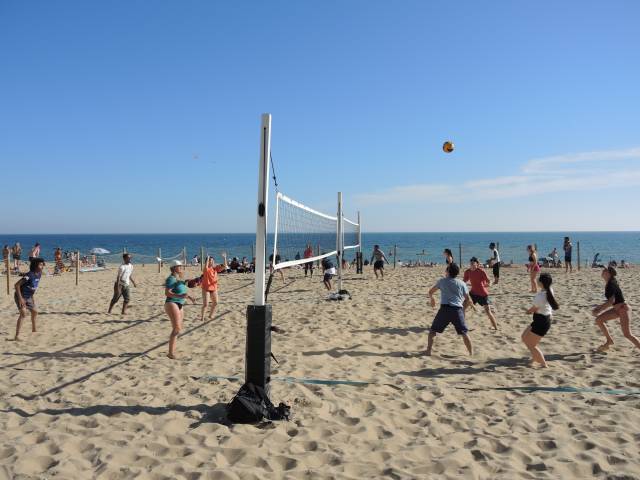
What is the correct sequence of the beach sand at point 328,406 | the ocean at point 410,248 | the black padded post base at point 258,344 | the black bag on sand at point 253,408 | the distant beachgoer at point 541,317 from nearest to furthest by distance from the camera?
the beach sand at point 328,406
the black bag on sand at point 253,408
the black padded post base at point 258,344
the distant beachgoer at point 541,317
the ocean at point 410,248

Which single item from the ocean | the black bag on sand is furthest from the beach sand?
the ocean

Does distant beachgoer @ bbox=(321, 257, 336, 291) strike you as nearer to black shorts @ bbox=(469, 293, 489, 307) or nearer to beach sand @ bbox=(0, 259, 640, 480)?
beach sand @ bbox=(0, 259, 640, 480)

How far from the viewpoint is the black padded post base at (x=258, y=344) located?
405 cm

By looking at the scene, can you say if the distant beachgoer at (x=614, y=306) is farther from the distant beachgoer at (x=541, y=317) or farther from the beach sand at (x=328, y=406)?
the distant beachgoer at (x=541, y=317)

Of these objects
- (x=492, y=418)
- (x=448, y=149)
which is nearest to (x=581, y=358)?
(x=492, y=418)

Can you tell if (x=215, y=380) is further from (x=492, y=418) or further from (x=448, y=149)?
(x=448, y=149)

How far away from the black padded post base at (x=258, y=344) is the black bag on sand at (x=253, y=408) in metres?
0.08

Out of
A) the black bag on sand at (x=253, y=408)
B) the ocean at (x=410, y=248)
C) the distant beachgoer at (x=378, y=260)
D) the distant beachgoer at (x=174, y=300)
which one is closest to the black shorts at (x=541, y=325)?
the black bag on sand at (x=253, y=408)

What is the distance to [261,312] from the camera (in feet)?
13.3

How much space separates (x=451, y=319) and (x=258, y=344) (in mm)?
3071

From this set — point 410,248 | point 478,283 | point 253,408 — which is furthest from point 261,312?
point 410,248

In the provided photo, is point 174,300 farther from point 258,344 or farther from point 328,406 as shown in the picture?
point 328,406

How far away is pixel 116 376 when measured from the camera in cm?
534

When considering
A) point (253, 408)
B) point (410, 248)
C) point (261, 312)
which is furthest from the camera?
point (410, 248)
